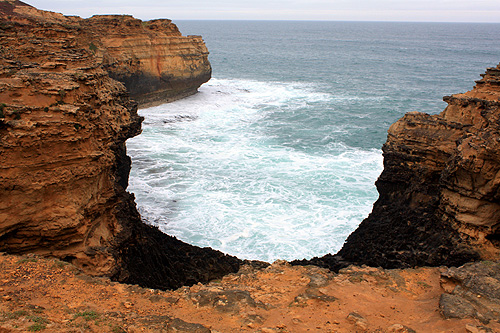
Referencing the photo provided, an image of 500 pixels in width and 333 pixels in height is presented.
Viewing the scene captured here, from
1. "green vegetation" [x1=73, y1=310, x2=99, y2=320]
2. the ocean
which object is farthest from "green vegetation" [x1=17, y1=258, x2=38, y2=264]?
the ocean

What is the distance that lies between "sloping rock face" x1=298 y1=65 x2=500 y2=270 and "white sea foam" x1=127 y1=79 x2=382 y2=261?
3.47 m

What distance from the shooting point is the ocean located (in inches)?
766

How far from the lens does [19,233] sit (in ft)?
35.0

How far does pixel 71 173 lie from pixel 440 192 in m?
10.6

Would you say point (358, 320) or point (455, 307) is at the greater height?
point (455, 307)

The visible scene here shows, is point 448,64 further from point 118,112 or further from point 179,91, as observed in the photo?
point 118,112

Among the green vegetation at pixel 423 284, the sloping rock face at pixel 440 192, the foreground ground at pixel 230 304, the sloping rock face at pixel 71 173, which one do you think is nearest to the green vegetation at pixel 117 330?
the foreground ground at pixel 230 304

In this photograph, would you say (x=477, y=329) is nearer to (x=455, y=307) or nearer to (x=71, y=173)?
(x=455, y=307)

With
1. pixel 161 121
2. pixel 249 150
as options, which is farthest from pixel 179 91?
pixel 249 150

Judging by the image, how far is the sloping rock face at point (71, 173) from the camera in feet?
34.3

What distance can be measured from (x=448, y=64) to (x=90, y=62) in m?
76.6

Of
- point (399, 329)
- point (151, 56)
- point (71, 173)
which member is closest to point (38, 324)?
point (71, 173)

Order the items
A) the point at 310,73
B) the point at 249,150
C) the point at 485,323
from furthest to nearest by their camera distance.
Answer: the point at 310,73, the point at 249,150, the point at 485,323

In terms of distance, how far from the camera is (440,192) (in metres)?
13.6
